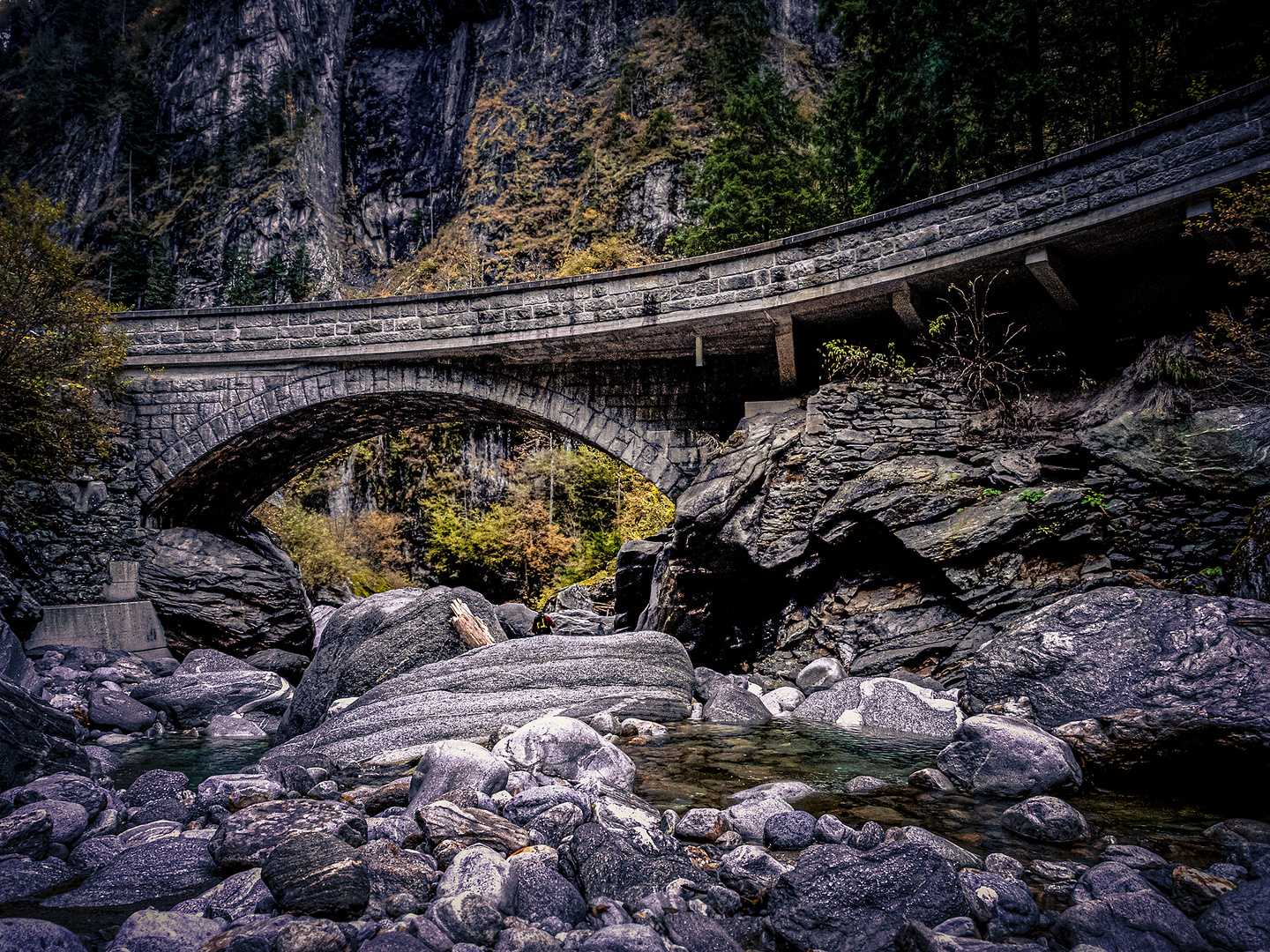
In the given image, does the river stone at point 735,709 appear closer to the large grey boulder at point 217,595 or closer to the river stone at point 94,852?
the river stone at point 94,852

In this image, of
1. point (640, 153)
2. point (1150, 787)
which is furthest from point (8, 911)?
point (640, 153)

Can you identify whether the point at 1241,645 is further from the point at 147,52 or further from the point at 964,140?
the point at 147,52

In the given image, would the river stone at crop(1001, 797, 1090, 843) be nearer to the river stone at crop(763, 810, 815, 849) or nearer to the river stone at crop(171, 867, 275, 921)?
the river stone at crop(763, 810, 815, 849)

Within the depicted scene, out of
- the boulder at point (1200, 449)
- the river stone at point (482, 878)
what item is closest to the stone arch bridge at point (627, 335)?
the boulder at point (1200, 449)

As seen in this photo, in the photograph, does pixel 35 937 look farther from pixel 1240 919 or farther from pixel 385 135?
pixel 385 135

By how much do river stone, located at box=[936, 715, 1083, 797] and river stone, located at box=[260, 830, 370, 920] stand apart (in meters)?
3.25

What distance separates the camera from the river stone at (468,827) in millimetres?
2877

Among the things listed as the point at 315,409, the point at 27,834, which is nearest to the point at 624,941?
the point at 27,834

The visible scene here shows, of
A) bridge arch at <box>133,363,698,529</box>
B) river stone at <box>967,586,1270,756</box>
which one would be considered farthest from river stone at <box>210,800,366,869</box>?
bridge arch at <box>133,363,698,529</box>

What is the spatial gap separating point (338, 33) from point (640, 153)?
27276mm

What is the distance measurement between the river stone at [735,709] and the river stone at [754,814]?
252cm

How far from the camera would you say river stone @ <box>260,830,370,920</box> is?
2.32 metres

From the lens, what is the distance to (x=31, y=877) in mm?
2746

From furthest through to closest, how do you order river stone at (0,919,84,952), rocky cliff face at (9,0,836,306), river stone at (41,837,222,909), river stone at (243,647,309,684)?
1. rocky cliff face at (9,0,836,306)
2. river stone at (243,647,309,684)
3. river stone at (41,837,222,909)
4. river stone at (0,919,84,952)
